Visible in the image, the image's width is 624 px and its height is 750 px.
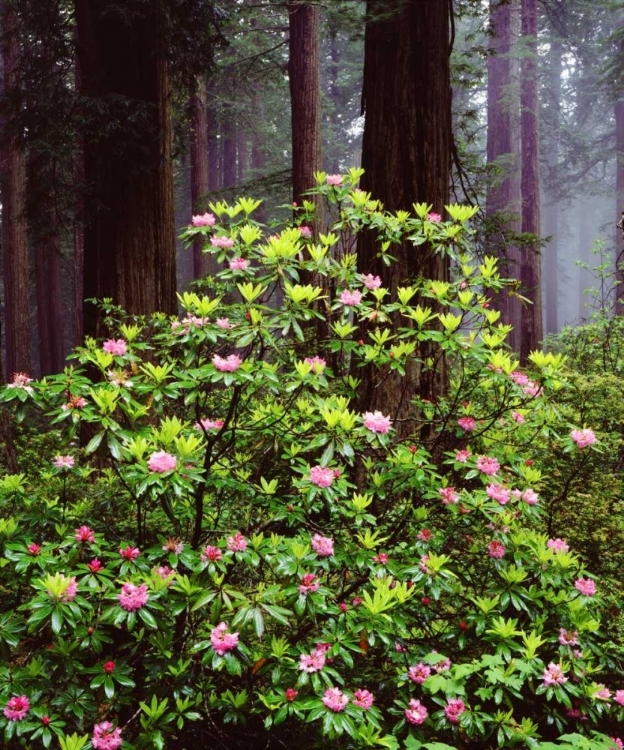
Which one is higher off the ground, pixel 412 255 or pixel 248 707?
pixel 412 255

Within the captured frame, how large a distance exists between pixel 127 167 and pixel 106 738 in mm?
5325

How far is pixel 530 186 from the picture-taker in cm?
1549

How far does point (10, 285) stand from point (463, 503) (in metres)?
12.3

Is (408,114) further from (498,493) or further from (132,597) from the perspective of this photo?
(132,597)

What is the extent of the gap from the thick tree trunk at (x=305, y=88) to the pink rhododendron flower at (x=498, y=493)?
7.16m

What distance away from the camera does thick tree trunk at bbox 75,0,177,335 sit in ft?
19.7

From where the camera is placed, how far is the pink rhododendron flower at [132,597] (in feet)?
7.06

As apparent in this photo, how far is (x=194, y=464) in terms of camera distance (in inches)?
104

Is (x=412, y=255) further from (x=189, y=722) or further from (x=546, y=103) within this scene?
(x=546, y=103)

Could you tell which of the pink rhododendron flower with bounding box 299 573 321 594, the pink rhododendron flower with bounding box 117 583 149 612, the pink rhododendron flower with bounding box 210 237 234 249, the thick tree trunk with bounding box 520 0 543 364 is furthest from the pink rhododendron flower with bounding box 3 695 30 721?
the thick tree trunk with bounding box 520 0 543 364

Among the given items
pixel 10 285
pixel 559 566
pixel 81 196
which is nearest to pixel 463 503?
pixel 559 566

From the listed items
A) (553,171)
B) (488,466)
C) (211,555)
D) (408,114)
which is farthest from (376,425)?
(553,171)

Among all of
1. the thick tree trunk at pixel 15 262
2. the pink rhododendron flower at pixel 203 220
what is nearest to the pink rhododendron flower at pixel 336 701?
the pink rhododendron flower at pixel 203 220

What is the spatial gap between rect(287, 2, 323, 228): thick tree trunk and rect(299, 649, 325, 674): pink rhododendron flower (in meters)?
7.73
